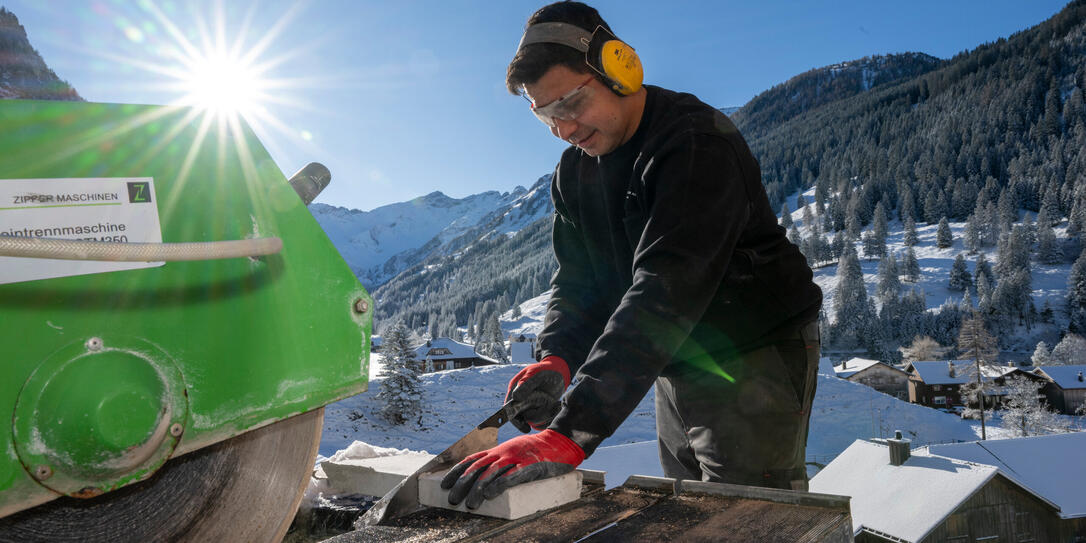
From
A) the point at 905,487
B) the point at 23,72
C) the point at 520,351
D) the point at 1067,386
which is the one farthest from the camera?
the point at 520,351

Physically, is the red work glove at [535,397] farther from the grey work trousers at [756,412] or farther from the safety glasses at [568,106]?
the safety glasses at [568,106]

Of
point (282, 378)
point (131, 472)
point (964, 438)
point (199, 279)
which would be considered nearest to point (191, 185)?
point (199, 279)

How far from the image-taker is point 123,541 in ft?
3.84

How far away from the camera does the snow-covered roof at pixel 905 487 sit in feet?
48.3

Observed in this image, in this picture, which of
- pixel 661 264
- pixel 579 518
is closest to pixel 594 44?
pixel 661 264

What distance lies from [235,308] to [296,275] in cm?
13

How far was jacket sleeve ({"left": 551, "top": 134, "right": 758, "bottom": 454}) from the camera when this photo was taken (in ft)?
5.01

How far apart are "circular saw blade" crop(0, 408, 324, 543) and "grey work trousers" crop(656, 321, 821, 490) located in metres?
1.24

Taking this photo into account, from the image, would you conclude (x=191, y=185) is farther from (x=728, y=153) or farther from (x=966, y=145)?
(x=966, y=145)

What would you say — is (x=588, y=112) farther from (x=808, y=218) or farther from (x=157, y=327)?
(x=808, y=218)

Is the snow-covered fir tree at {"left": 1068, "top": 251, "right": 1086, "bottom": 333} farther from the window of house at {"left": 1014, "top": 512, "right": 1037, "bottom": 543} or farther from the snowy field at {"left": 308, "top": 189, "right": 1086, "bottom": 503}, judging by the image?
the window of house at {"left": 1014, "top": 512, "right": 1037, "bottom": 543}

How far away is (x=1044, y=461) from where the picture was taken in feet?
61.9

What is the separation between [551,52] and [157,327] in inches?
54.3

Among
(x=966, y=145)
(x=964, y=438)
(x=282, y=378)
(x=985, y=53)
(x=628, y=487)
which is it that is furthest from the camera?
(x=985, y=53)
